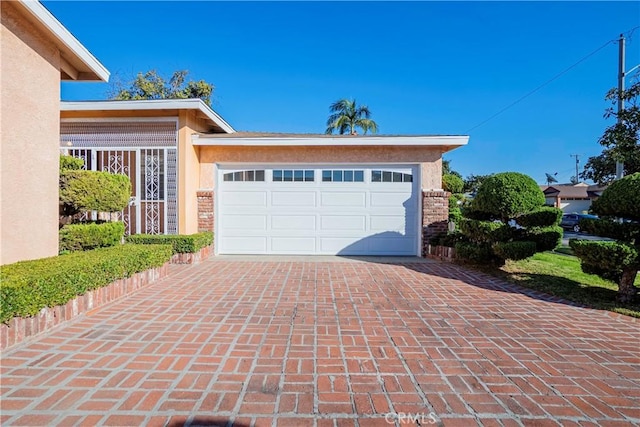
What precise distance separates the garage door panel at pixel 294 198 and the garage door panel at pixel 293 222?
0.32 m

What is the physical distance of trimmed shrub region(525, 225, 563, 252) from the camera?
5.96 m

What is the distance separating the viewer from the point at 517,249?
5797 millimetres

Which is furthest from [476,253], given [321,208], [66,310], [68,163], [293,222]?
[68,163]

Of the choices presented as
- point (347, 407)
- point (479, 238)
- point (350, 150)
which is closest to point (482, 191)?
point (479, 238)

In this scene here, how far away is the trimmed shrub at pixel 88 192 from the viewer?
213 inches

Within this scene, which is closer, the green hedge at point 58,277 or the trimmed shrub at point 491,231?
the green hedge at point 58,277

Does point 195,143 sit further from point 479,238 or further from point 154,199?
point 479,238

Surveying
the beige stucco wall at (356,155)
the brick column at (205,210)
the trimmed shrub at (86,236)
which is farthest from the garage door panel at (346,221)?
the trimmed shrub at (86,236)

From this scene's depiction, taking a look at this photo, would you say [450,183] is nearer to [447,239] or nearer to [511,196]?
[447,239]

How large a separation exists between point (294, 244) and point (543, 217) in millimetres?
5614

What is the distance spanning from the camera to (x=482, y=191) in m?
6.44

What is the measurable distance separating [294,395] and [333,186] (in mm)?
6443

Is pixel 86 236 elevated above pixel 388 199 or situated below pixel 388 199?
below

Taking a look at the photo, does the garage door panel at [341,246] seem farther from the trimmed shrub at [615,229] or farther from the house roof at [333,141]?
the trimmed shrub at [615,229]
